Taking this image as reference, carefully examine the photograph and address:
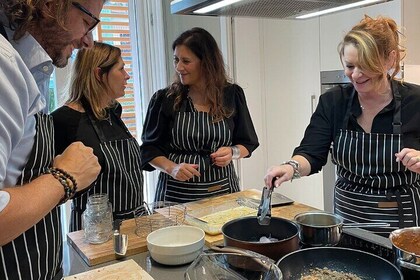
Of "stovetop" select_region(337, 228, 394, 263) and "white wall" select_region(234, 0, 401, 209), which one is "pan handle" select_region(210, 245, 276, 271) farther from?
"white wall" select_region(234, 0, 401, 209)

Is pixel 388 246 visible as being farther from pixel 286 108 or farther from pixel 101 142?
pixel 286 108

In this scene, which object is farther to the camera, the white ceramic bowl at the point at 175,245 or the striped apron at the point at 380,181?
the striped apron at the point at 380,181

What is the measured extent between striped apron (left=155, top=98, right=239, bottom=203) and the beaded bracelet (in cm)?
116

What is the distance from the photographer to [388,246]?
1079 millimetres

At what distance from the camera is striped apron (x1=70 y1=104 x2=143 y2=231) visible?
1679 millimetres

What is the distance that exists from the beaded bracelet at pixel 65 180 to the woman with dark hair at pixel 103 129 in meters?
0.86

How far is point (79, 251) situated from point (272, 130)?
93.8 inches

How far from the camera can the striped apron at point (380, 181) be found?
1507mm

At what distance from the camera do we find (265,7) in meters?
1.38

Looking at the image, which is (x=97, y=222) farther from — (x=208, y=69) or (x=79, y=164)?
(x=208, y=69)

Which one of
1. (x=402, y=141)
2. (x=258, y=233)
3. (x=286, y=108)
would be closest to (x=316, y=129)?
(x=402, y=141)

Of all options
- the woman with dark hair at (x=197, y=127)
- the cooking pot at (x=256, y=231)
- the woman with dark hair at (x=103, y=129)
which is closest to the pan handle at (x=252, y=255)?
the cooking pot at (x=256, y=231)

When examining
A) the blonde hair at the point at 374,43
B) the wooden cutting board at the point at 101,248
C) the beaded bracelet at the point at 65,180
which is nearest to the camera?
the beaded bracelet at the point at 65,180

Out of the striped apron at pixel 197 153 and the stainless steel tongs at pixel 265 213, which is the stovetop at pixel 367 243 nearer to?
the stainless steel tongs at pixel 265 213
